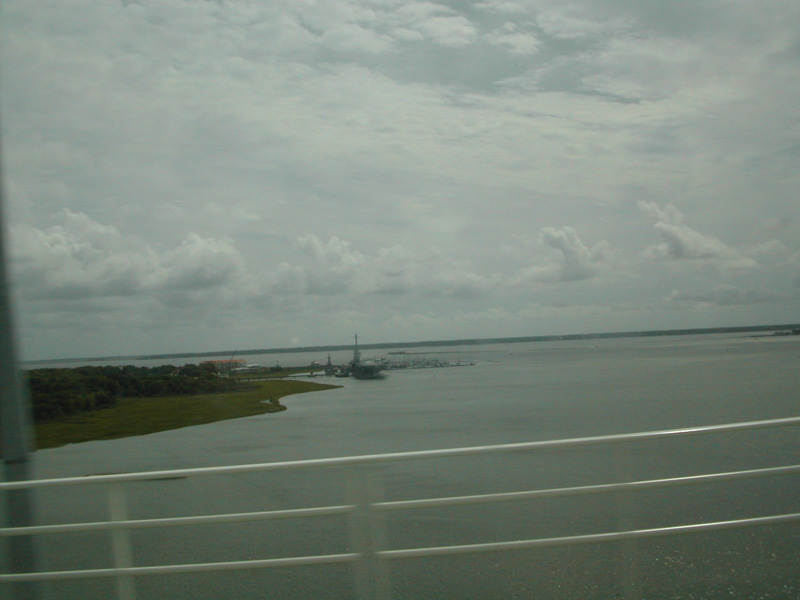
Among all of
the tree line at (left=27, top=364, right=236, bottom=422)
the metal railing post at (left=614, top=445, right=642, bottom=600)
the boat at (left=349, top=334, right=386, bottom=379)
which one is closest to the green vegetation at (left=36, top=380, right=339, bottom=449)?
the tree line at (left=27, top=364, right=236, bottom=422)

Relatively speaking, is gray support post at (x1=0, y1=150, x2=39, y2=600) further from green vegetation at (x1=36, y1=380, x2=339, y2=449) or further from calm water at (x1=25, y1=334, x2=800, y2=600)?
green vegetation at (x1=36, y1=380, x2=339, y2=449)

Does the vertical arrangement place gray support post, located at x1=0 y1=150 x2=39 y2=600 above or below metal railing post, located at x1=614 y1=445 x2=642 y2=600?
above

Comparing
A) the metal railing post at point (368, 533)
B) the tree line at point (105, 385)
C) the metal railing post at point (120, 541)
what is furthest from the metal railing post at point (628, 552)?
the tree line at point (105, 385)

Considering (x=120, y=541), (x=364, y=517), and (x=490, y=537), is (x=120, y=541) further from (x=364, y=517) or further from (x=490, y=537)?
(x=490, y=537)

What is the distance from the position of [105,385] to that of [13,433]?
15989 millimetres

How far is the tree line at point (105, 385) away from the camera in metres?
15.5

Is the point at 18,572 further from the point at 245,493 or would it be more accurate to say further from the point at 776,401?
the point at 776,401

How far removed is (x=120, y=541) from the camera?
3.46 meters

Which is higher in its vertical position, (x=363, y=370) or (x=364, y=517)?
(x=364, y=517)

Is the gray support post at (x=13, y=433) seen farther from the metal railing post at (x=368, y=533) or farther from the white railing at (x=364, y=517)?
the metal railing post at (x=368, y=533)

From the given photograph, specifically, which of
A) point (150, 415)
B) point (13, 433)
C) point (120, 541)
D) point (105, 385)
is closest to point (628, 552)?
point (120, 541)

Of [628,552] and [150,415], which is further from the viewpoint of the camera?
[150,415]

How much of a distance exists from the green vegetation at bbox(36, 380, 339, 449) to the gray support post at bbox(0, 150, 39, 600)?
47.7 feet

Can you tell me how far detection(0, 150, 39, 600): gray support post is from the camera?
10.7 feet
